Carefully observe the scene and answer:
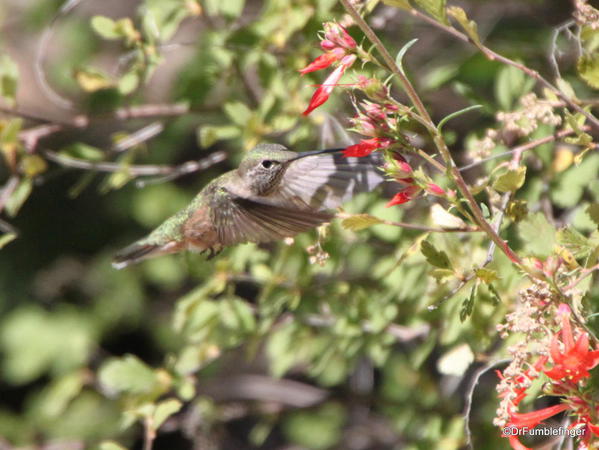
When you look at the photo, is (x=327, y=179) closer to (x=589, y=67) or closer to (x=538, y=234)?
(x=538, y=234)

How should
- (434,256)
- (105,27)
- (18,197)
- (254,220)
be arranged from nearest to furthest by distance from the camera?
(434,256)
(254,220)
(105,27)
(18,197)

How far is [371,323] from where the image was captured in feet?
6.89

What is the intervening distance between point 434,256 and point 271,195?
57 centimetres

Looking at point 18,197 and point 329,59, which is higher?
point 329,59

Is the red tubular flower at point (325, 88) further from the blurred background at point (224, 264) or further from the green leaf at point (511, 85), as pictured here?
the green leaf at point (511, 85)

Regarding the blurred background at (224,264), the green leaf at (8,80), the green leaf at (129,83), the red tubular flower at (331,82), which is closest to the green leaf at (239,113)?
the blurred background at (224,264)

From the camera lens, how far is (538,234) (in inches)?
59.2

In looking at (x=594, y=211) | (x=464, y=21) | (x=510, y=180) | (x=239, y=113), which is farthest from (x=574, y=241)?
(x=239, y=113)

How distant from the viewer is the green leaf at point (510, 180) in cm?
132

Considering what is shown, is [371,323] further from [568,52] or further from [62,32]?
[62,32]

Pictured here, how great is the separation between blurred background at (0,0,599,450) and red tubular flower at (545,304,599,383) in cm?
45

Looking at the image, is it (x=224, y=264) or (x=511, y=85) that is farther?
(x=224, y=264)

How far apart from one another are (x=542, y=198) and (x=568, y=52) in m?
0.59

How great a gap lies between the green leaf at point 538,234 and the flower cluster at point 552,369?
0.75 ft
